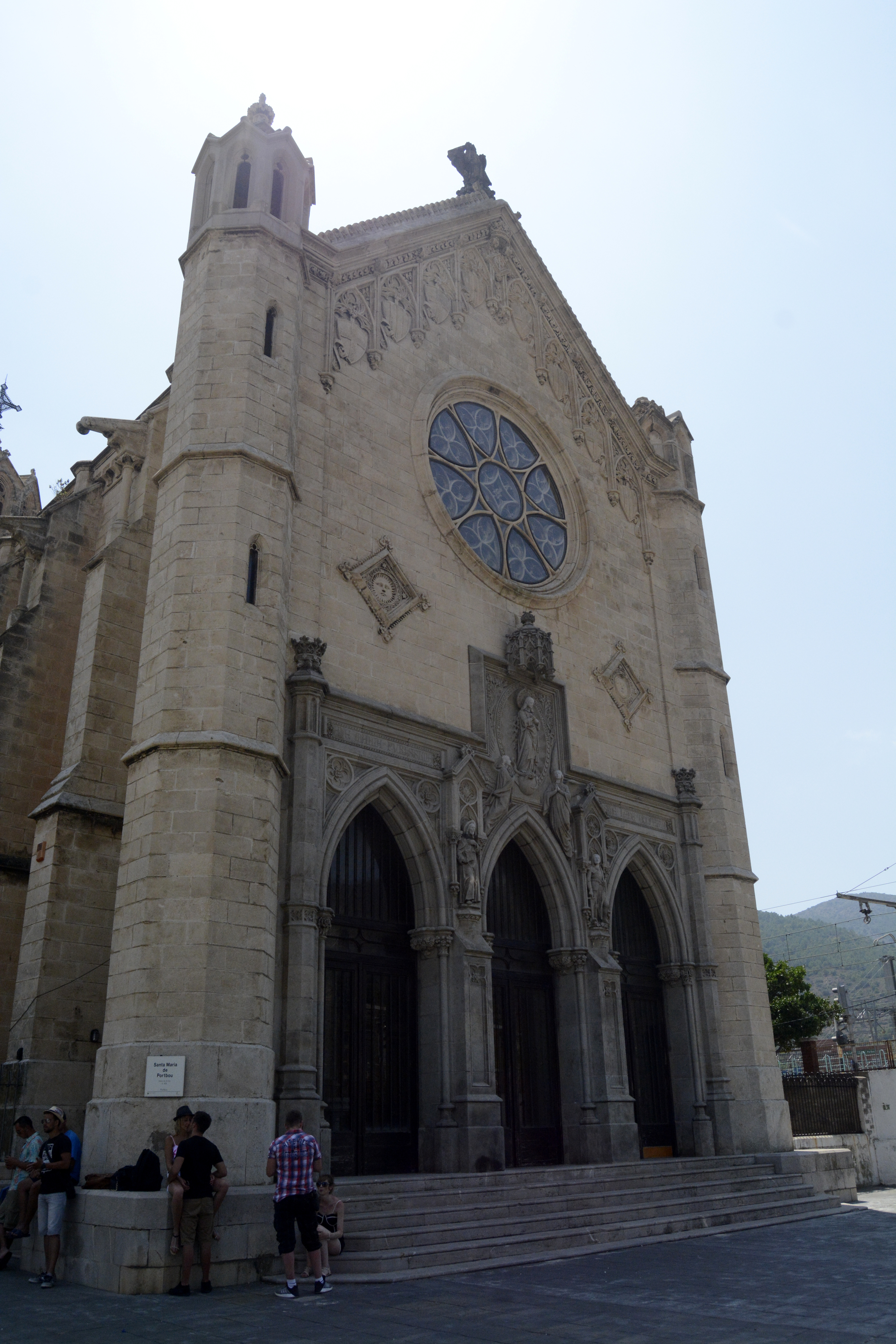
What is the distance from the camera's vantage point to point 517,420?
2091cm

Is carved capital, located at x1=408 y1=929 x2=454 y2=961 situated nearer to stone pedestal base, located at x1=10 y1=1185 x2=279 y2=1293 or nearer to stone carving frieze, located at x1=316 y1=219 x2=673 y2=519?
stone pedestal base, located at x1=10 y1=1185 x2=279 y2=1293

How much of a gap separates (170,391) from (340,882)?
23.9 ft

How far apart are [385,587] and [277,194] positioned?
6.19 metres

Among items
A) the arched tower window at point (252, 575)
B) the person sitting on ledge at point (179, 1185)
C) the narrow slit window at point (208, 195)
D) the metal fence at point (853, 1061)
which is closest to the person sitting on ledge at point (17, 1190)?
the person sitting on ledge at point (179, 1185)

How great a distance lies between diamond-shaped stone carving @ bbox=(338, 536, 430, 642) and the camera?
15.5m

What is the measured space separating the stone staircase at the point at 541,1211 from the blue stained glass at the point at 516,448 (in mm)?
12397

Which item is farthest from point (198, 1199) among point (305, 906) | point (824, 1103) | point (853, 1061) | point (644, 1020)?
point (853, 1061)

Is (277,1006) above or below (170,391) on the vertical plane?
below

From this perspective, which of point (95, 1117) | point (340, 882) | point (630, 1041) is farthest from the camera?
point (630, 1041)

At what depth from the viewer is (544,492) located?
21.0m

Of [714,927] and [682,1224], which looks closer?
[682,1224]

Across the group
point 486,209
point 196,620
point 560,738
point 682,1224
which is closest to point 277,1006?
point 196,620

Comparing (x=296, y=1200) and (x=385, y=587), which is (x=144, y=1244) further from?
(x=385, y=587)

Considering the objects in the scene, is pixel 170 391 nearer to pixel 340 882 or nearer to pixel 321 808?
pixel 321 808
